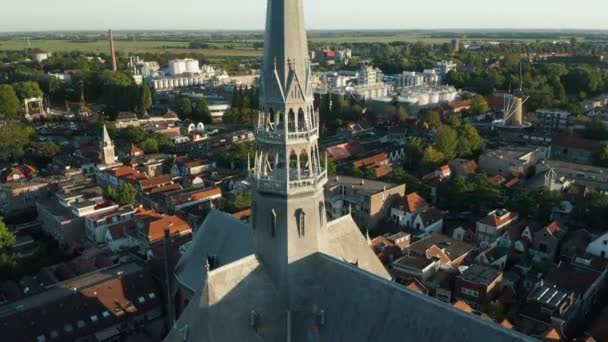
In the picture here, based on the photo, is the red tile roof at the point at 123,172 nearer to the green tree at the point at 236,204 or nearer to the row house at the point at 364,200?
the green tree at the point at 236,204

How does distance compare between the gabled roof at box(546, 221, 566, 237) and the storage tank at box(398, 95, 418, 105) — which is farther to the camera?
the storage tank at box(398, 95, 418, 105)

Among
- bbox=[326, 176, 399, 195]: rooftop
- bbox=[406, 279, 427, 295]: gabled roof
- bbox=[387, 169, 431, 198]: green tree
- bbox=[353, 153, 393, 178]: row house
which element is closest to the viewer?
bbox=[406, 279, 427, 295]: gabled roof

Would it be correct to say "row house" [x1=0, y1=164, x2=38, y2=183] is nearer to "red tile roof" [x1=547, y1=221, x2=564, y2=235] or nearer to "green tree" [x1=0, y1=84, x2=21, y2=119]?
"green tree" [x1=0, y1=84, x2=21, y2=119]

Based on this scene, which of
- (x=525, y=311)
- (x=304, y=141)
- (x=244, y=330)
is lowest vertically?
(x=525, y=311)

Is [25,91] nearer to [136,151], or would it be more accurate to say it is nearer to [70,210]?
[136,151]

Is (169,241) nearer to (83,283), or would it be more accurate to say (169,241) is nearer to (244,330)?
(83,283)

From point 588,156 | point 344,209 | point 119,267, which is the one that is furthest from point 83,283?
point 588,156

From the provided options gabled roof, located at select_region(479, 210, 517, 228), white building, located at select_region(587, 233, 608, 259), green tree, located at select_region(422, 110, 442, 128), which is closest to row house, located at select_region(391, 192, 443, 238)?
gabled roof, located at select_region(479, 210, 517, 228)
